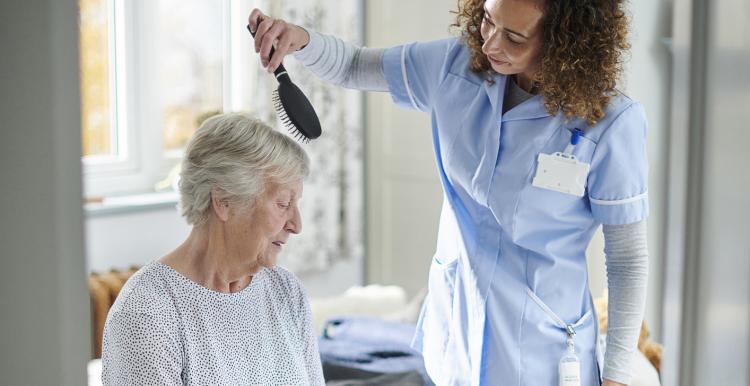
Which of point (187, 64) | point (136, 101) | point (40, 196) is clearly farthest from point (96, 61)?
point (40, 196)

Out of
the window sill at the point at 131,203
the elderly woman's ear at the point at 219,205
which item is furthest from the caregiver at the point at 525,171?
the window sill at the point at 131,203

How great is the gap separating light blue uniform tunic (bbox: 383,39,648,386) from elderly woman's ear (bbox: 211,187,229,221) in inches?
14.6

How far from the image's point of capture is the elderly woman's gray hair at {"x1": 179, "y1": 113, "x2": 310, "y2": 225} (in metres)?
1.45

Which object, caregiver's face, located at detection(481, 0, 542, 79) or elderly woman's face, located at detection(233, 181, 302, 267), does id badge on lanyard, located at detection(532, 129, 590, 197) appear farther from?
elderly woman's face, located at detection(233, 181, 302, 267)

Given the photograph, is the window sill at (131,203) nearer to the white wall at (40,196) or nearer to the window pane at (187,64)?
the window pane at (187,64)

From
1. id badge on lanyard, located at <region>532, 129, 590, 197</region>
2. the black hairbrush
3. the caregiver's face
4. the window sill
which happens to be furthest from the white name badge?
the window sill

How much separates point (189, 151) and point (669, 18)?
8.84ft

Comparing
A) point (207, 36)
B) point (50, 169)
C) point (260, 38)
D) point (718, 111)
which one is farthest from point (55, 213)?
point (207, 36)

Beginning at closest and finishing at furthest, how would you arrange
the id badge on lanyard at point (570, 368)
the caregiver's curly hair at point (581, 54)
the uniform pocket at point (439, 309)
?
the caregiver's curly hair at point (581, 54) → the id badge on lanyard at point (570, 368) → the uniform pocket at point (439, 309)

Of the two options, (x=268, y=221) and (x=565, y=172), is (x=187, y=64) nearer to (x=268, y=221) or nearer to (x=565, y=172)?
(x=268, y=221)

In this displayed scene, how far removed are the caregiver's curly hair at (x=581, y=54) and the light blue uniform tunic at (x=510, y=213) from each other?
0.13 ft

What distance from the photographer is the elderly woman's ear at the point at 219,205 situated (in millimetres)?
1478

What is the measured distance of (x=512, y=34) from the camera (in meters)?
1.33

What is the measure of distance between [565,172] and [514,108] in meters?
0.15
